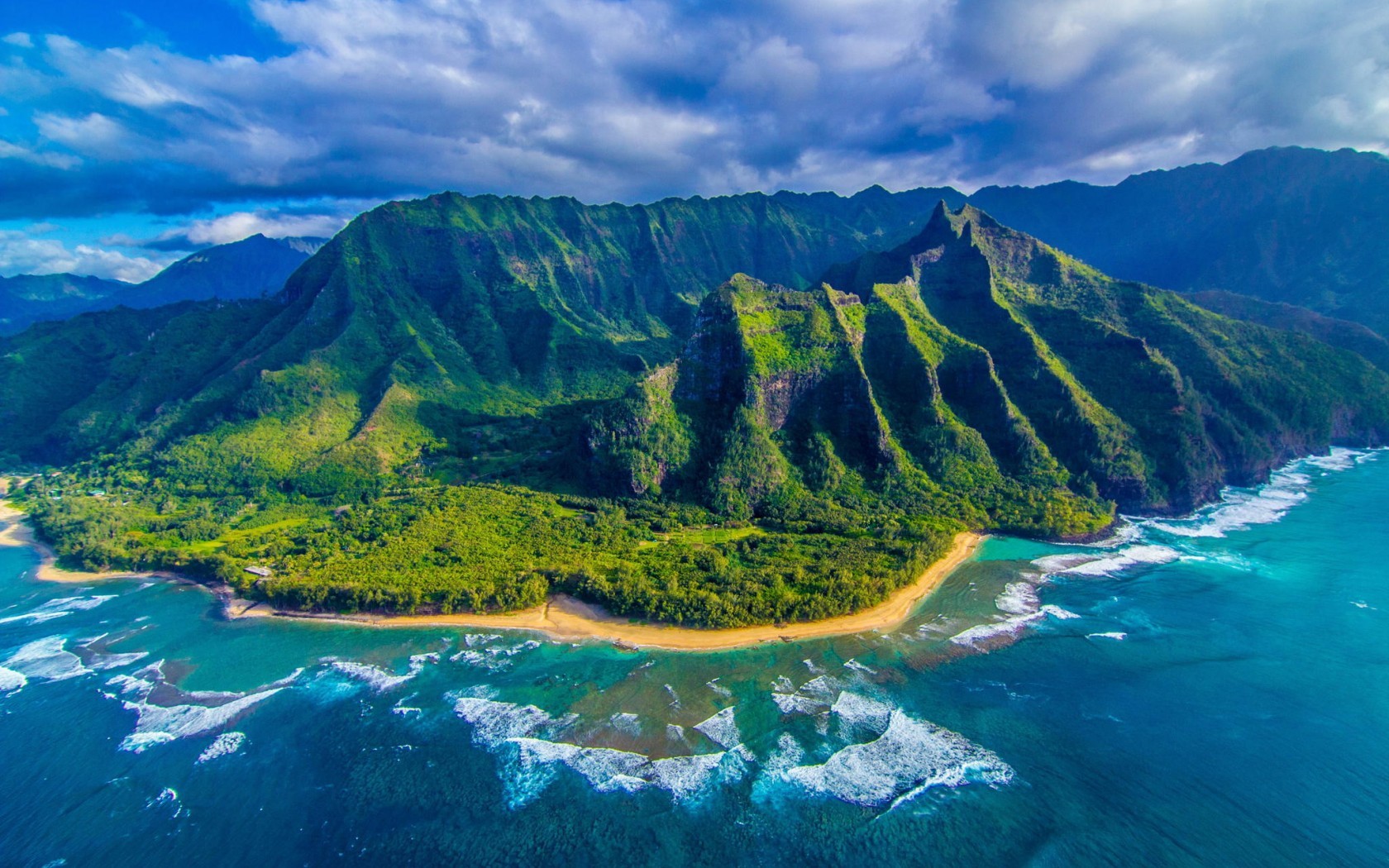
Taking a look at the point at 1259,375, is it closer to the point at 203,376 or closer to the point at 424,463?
the point at 424,463

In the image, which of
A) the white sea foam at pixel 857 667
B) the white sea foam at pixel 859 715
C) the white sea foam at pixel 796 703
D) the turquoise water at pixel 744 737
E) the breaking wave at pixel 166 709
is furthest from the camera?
the white sea foam at pixel 857 667

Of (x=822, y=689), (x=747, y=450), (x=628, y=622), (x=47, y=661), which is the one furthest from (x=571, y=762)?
(x=47, y=661)

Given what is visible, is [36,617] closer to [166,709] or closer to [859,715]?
[166,709]

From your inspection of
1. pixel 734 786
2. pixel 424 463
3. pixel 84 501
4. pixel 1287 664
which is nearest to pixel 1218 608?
pixel 1287 664

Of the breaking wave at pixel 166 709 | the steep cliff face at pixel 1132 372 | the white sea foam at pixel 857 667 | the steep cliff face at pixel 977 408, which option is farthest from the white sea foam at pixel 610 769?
the steep cliff face at pixel 1132 372

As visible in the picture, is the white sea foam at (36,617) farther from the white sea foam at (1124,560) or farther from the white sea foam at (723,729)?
the white sea foam at (1124,560)

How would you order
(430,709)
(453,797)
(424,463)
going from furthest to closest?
(424,463), (430,709), (453,797)
